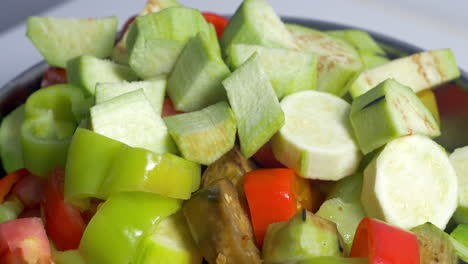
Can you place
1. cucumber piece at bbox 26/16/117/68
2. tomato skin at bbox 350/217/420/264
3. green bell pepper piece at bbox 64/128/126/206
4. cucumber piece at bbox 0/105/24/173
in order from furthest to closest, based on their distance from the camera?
cucumber piece at bbox 26/16/117/68 → cucumber piece at bbox 0/105/24/173 → green bell pepper piece at bbox 64/128/126/206 → tomato skin at bbox 350/217/420/264

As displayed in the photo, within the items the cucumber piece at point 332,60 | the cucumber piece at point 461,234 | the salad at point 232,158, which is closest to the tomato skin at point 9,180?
the salad at point 232,158

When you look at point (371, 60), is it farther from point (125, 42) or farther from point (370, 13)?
point (370, 13)

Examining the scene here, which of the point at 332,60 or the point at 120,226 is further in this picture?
the point at 332,60

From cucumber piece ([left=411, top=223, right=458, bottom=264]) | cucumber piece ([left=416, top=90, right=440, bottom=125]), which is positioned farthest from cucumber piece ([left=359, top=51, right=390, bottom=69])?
cucumber piece ([left=411, top=223, right=458, bottom=264])

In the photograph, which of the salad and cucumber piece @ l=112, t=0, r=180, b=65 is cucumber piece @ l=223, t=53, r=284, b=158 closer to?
the salad

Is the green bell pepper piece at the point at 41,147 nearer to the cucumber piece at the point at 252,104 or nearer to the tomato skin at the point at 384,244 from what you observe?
the cucumber piece at the point at 252,104

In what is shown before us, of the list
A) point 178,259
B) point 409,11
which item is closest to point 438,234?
point 178,259

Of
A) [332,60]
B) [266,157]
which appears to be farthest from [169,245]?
[332,60]
